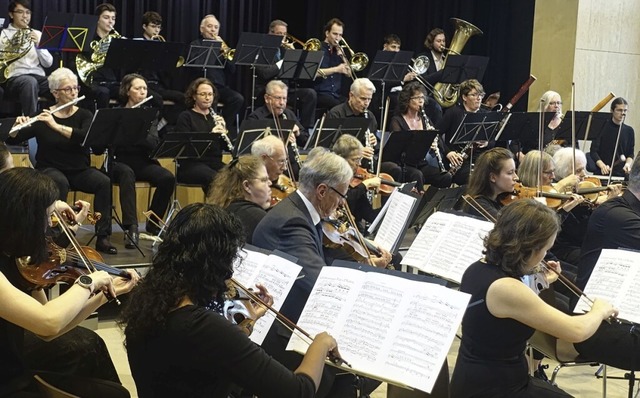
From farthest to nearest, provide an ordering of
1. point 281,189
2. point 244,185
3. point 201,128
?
1. point 201,128
2. point 281,189
3. point 244,185

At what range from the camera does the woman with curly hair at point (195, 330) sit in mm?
2279

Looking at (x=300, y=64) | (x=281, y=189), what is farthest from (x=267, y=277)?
(x=300, y=64)

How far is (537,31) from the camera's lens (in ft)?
33.8

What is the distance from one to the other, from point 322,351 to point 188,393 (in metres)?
0.40

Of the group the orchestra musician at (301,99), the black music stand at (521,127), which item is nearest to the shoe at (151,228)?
the orchestra musician at (301,99)

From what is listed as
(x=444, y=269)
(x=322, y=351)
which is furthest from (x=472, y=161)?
(x=322, y=351)

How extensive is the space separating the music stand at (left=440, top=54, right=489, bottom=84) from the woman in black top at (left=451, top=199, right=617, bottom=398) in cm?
647

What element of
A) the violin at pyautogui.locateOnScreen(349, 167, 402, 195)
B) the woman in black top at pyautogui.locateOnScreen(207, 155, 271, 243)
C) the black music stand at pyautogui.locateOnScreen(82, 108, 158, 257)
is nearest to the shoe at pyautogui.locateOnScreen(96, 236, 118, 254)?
the black music stand at pyautogui.locateOnScreen(82, 108, 158, 257)

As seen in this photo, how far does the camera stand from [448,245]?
407cm

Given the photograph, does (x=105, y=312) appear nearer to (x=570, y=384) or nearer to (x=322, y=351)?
(x=570, y=384)

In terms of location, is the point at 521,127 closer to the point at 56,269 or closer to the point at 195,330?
the point at 56,269

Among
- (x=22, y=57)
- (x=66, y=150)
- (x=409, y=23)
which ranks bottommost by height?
(x=66, y=150)

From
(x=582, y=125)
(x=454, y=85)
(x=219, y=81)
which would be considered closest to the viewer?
(x=582, y=125)

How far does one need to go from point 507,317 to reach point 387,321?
0.47 meters
